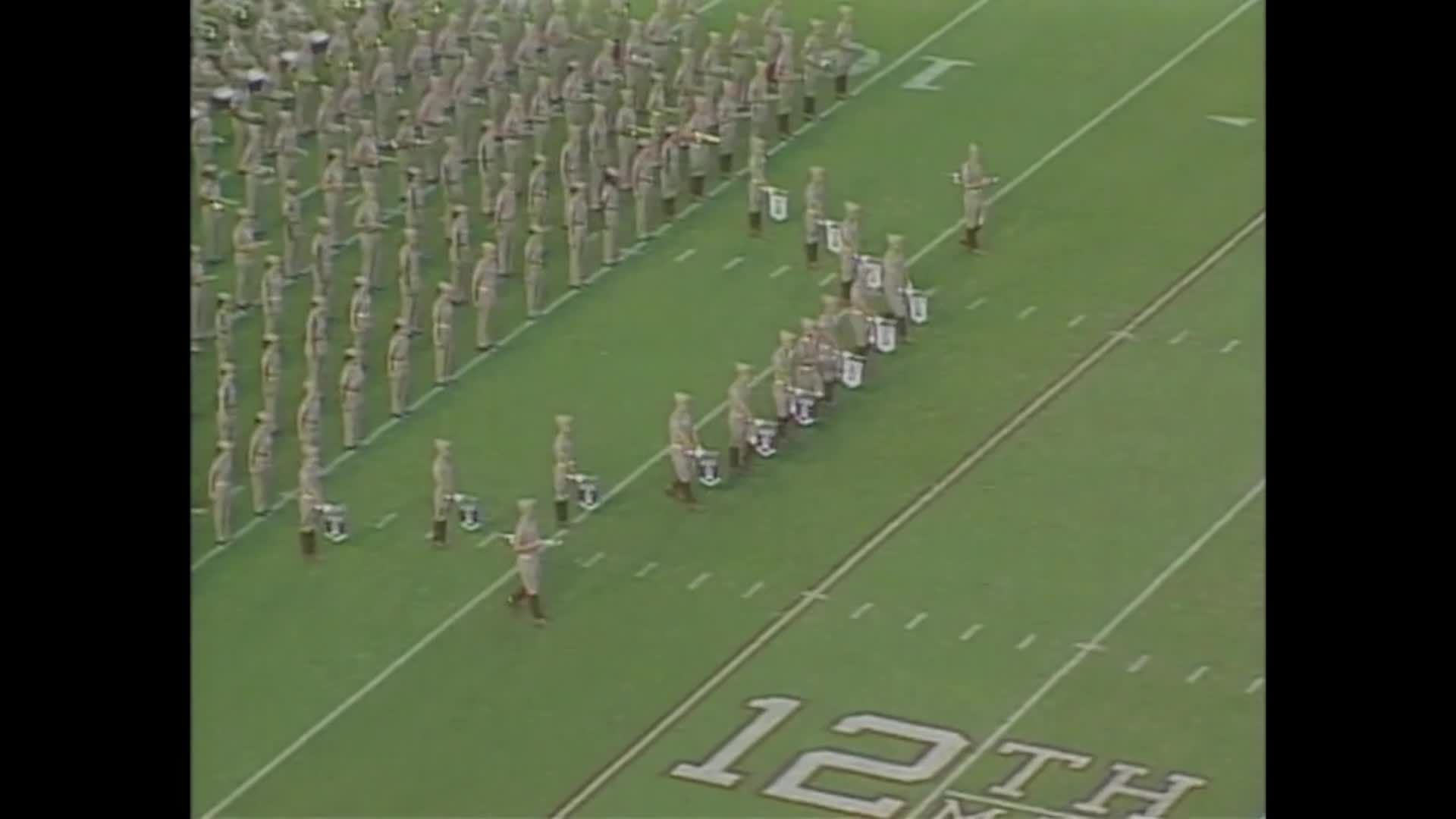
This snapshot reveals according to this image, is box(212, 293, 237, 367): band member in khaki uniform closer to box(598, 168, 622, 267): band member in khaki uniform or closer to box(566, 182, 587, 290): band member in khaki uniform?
box(566, 182, 587, 290): band member in khaki uniform

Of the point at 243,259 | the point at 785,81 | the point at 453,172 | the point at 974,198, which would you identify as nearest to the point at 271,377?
the point at 243,259

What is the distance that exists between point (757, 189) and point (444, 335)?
2528 mm

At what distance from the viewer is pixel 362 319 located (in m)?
19.9

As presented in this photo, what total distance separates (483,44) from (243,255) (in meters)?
3.39

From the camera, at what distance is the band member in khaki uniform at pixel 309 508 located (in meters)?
18.1

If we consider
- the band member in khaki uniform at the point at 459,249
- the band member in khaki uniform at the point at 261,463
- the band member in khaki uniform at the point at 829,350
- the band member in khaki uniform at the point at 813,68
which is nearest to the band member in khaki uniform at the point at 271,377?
the band member in khaki uniform at the point at 261,463

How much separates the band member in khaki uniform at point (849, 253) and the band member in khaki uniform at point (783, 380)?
3.91 ft

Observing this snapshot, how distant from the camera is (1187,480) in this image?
736 inches

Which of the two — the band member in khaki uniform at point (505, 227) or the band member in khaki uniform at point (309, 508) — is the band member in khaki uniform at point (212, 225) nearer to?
the band member in khaki uniform at point (505, 227)

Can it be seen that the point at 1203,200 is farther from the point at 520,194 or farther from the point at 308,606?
the point at 308,606

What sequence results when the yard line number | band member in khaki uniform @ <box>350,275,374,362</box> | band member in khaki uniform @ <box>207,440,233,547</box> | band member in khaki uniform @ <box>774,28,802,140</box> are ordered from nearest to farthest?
the yard line number, band member in khaki uniform @ <box>207,440,233,547</box>, band member in khaki uniform @ <box>350,275,374,362</box>, band member in khaki uniform @ <box>774,28,802,140</box>

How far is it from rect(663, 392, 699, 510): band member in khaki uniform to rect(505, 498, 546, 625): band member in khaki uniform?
99 cm

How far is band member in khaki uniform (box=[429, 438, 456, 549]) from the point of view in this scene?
18.0m

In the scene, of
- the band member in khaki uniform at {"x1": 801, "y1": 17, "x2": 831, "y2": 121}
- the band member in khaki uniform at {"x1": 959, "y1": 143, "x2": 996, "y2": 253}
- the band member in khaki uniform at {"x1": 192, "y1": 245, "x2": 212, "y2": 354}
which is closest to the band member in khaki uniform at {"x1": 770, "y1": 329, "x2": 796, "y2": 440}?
the band member in khaki uniform at {"x1": 959, "y1": 143, "x2": 996, "y2": 253}
